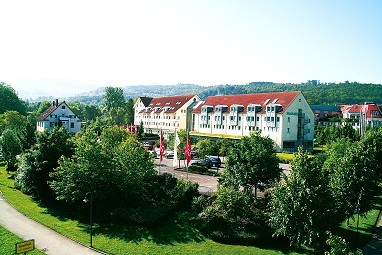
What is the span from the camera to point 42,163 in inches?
1326

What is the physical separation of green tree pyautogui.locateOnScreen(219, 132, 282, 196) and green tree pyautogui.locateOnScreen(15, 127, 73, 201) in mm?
16954

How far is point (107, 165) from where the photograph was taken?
3080cm

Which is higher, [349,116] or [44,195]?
[349,116]

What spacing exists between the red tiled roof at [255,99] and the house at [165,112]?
5174 mm

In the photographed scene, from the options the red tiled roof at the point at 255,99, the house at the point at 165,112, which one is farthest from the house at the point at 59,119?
the red tiled roof at the point at 255,99

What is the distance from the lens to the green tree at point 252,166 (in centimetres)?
2988

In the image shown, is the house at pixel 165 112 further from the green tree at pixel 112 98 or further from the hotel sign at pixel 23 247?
the hotel sign at pixel 23 247

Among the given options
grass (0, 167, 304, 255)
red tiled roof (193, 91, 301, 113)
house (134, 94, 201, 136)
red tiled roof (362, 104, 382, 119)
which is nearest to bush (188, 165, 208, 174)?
grass (0, 167, 304, 255)

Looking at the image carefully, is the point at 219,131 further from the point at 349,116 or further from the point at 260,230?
→ the point at 349,116

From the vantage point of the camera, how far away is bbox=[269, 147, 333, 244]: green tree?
22.3m

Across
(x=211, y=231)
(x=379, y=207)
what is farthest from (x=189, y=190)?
(x=379, y=207)

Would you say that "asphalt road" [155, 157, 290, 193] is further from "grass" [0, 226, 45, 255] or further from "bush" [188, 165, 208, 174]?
"grass" [0, 226, 45, 255]

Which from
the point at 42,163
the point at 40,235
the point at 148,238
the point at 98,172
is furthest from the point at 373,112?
the point at 40,235

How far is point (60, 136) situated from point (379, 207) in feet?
110
